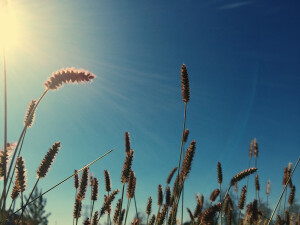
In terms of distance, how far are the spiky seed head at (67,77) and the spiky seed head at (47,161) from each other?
759 mm

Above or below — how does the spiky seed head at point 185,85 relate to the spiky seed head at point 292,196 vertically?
above

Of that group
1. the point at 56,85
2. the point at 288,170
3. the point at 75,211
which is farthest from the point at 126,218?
the point at 288,170

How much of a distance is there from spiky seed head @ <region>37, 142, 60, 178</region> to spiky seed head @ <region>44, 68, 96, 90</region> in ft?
2.49

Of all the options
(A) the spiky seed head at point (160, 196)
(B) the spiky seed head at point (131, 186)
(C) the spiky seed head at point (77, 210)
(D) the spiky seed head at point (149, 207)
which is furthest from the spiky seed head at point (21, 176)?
(A) the spiky seed head at point (160, 196)

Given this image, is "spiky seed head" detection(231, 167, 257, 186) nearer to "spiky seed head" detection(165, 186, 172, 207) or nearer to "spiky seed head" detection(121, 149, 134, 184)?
"spiky seed head" detection(121, 149, 134, 184)

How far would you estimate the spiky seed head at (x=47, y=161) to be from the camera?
2.93 m

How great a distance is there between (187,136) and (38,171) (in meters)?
2.91

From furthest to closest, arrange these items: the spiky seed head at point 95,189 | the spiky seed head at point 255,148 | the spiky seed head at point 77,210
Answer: the spiky seed head at point 255,148, the spiky seed head at point 95,189, the spiky seed head at point 77,210

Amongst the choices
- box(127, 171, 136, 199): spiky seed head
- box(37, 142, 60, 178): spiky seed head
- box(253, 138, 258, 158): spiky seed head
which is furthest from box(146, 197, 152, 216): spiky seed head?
box(253, 138, 258, 158): spiky seed head

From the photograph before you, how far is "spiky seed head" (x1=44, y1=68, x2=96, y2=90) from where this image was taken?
258 centimetres

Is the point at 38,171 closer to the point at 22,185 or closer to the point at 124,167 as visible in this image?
A: the point at 22,185

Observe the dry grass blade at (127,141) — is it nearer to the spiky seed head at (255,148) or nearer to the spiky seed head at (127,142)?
the spiky seed head at (127,142)

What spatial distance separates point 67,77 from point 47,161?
98 cm

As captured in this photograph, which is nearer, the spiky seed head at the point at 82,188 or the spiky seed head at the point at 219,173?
the spiky seed head at the point at 82,188
